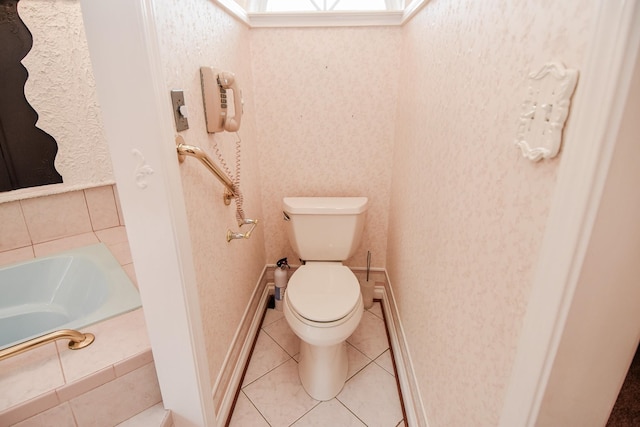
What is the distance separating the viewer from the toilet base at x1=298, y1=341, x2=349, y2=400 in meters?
1.51

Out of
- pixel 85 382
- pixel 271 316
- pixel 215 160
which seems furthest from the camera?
pixel 271 316

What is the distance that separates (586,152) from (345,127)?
4.93ft

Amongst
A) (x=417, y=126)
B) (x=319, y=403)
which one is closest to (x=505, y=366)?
(x=417, y=126)

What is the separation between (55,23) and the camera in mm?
1514

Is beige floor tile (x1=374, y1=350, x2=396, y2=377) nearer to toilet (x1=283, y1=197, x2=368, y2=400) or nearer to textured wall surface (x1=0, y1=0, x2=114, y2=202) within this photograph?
toilet (x1=283, y1=197, x2=368, y2=400)

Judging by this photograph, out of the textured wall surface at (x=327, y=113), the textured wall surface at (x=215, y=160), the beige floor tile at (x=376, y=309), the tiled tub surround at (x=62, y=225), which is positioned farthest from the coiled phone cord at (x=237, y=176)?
the beige floor tile at (x=376, y=309)

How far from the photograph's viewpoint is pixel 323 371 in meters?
1.52

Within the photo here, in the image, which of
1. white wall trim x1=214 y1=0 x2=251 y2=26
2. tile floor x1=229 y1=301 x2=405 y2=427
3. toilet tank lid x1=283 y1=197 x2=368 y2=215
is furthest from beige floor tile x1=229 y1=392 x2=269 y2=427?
white wall trim x1=214 y1=0 x2=251 y2=26

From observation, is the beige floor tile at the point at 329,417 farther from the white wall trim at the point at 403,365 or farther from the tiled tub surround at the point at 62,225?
Result: the tiled tub surround at the point at 62,225

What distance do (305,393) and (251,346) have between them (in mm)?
418

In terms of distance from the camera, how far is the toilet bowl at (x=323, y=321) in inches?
55.1

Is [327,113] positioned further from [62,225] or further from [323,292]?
[62,225]

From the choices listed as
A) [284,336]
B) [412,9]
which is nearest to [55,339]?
[284,336]

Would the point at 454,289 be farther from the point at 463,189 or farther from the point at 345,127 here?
the point at 345,127
